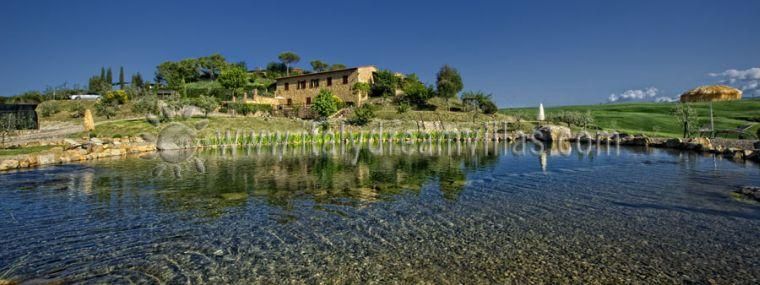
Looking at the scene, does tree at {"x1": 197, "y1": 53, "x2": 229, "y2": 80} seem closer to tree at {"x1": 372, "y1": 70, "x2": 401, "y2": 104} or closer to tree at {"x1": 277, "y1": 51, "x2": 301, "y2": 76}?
tree at {"x1": 277, "y1": 51, "x2": 301, "y2": 76}

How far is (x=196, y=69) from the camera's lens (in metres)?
91.2

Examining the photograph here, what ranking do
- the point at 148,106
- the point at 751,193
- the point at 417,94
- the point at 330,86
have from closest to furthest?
the point at 751,193 → the point at 148,106 → the point at 417,94 → the point at 330,86

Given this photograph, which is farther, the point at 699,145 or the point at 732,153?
the point at 699,145

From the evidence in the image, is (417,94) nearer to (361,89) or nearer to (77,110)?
(361,89)

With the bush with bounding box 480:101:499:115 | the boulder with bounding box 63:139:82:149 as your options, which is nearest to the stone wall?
the bush with bounding box 480:101:499:115

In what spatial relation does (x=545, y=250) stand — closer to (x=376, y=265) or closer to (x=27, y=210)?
(x=376, y=265)

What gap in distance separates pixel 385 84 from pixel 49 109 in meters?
51.4

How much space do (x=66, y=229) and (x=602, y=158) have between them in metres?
27.1

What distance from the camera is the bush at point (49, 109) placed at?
186ft

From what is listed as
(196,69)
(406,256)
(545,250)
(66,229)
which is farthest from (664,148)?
(196,69)

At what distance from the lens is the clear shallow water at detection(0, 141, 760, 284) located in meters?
6.79

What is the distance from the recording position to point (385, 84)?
62.2m

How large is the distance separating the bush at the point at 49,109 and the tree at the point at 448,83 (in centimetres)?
6013

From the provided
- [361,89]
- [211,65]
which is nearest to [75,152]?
[361,89]
